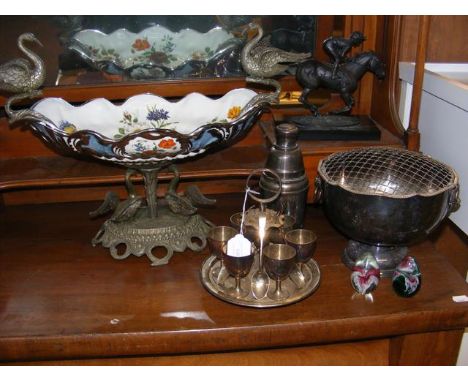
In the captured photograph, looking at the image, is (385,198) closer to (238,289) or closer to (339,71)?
(238,289)

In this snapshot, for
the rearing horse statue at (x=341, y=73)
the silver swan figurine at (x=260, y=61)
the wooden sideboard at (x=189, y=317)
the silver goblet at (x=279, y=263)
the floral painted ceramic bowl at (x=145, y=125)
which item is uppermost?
the silver swan figurine at (x=260, y=61)

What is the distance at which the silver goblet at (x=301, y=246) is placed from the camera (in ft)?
2.61

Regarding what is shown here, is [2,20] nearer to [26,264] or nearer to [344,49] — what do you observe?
[26,264]

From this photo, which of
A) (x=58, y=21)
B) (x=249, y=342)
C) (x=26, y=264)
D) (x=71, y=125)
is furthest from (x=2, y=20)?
(x=249, y=342)

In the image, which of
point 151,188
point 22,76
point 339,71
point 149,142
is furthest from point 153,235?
point 339,71

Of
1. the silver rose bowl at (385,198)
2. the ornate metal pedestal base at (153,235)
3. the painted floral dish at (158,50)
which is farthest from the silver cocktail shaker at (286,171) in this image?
the painted floral dish at (158,50)

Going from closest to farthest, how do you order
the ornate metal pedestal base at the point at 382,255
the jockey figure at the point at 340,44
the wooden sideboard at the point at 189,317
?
the wooden sideboard at the point at 189,317 < the ornate metal pedestal base at the point at 382,255 < the jockey figure at the point at 340,44

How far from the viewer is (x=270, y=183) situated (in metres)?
0.90

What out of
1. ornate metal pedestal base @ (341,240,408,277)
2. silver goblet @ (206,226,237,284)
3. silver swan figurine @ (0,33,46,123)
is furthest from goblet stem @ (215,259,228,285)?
silver swan figurine @ (0,33,46,123)

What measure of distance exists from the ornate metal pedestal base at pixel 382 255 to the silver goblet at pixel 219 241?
8.3 inches

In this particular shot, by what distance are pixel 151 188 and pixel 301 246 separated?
31cm

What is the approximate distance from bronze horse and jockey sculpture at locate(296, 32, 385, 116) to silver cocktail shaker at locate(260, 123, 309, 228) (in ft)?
0.61

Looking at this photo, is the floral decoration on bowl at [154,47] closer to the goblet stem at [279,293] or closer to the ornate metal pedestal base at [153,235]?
the ornate metal pedestal base at [153,235]

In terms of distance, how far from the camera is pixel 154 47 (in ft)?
3.65
